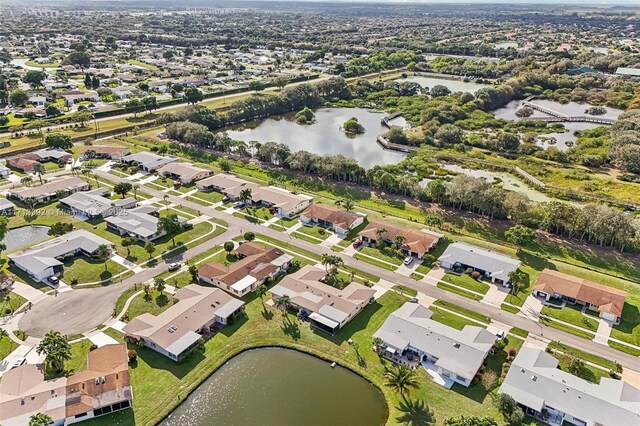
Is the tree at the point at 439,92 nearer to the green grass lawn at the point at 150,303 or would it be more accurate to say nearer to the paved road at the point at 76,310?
the paved road at the point at 76,310

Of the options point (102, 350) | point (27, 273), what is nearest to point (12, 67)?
point (27, 273)

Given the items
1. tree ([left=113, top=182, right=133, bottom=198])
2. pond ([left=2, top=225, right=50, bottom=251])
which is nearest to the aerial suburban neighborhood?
pond ([left=2, top=225, right=50, bottom=251])

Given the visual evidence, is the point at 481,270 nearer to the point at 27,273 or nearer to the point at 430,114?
the point at 27,273

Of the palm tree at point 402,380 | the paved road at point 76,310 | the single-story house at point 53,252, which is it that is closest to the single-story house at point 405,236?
the palm tree at point 402,380

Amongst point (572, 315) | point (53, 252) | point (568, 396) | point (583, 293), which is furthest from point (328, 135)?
point (568, 396)

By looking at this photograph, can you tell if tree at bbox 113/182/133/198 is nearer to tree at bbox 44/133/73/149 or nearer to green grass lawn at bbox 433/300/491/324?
tree at bbox 44/133/73/149

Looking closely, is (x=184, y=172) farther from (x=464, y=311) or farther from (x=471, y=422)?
(x=471, y=422)
